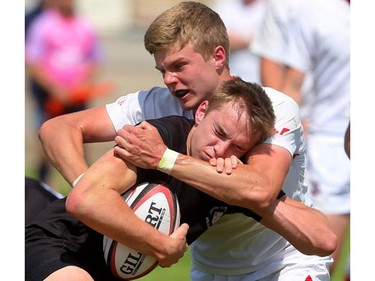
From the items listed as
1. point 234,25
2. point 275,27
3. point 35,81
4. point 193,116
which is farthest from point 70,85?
point 193,116

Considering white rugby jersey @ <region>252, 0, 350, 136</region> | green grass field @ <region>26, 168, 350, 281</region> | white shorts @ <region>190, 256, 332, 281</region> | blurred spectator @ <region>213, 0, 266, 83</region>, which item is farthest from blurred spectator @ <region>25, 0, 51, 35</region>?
white shorts @ <region>190, 256, 332, 281</region>

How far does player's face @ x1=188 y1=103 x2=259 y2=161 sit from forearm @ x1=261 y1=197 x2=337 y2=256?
1.09ft

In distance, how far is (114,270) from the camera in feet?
16.5

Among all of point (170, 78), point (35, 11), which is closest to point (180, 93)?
point (170, 78)

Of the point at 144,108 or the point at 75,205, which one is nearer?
the point at 75,205

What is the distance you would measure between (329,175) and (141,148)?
374 cm

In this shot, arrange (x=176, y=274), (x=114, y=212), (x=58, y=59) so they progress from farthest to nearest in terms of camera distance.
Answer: (x=58, y=59) → (x=176, y=274) → (x=114, y=212)

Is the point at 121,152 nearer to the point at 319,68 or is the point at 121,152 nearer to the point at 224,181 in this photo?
the point at 224,181

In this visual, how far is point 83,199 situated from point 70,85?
30.6 feet

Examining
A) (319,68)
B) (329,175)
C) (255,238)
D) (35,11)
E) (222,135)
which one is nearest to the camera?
(222,135)

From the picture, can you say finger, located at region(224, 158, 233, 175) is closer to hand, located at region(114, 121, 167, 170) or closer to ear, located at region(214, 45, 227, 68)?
hand, located at region(114, 121, 167, 170)

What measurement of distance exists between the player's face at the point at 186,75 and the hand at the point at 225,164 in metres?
0.56

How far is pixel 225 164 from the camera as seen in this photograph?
16.2 ft
